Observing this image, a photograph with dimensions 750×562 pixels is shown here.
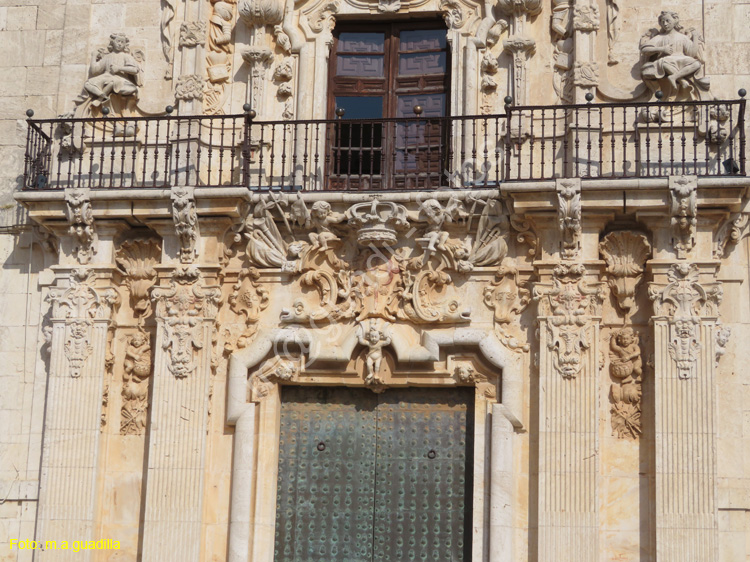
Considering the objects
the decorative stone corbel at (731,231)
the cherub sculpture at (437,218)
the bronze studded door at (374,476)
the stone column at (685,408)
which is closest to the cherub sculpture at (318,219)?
the cherub sculpture at (437,218)

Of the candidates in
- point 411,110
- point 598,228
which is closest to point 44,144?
point 411,110

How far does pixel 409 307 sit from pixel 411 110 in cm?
186

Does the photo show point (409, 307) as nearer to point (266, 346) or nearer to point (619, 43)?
point (266, 346)

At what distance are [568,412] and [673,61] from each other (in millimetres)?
2996

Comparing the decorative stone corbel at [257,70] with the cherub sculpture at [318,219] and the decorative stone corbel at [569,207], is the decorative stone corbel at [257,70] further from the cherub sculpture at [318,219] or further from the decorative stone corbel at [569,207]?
the decorative stone corbel at [569,207]

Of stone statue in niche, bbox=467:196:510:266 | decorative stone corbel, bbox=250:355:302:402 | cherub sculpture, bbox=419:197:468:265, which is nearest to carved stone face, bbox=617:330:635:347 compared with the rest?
stone statue in niche, bbox=467:196:510:266

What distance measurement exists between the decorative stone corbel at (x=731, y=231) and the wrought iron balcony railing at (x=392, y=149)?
1.35 feet

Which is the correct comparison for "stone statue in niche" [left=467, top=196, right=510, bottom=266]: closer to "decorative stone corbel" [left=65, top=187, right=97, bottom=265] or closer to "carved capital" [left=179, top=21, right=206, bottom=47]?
"carved capital" [left=179, top=21, right=206, bottom=47]

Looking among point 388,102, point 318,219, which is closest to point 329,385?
point 318,219

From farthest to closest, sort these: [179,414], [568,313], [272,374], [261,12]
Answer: [261,12] < [272,374] < [179,414] < [568,313]

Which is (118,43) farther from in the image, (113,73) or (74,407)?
(74,407)

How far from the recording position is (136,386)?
476 inches

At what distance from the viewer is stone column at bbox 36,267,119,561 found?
11648 mm

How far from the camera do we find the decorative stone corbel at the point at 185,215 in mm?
11773
